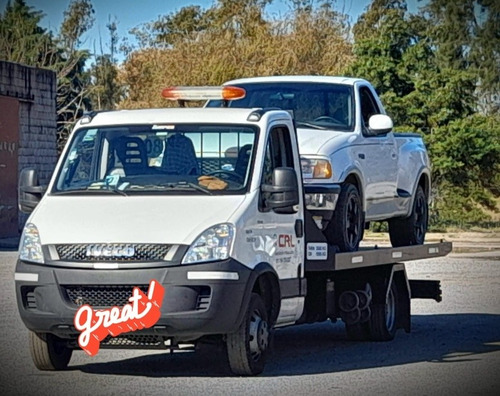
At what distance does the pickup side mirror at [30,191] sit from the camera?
10945 mm

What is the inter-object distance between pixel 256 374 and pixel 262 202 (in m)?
1.38

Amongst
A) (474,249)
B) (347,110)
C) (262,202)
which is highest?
(347,110)

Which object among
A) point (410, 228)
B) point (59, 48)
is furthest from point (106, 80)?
point (410, 228)

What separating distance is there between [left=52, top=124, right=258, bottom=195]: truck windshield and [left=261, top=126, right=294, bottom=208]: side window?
0.20m

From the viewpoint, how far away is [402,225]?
15.0m

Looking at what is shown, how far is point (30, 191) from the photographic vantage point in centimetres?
1095

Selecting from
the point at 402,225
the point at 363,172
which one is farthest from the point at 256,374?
the point at 402,225

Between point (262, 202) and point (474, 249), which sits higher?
point (262, 202)

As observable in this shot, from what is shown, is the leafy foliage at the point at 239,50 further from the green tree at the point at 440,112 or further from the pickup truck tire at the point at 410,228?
the pickup truck tire at the point at 410,228

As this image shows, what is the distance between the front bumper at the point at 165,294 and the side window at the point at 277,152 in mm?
1142

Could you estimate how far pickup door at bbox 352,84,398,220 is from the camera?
13453 mm

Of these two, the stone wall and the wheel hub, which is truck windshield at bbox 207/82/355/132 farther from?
the stone wall

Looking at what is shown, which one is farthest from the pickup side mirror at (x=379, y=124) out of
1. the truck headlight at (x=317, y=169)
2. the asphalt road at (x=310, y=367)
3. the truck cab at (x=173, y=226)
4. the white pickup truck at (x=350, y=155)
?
the asphalt road at (x=310, y=367)

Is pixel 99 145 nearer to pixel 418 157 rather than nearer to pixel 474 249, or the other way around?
pixel 418 157
